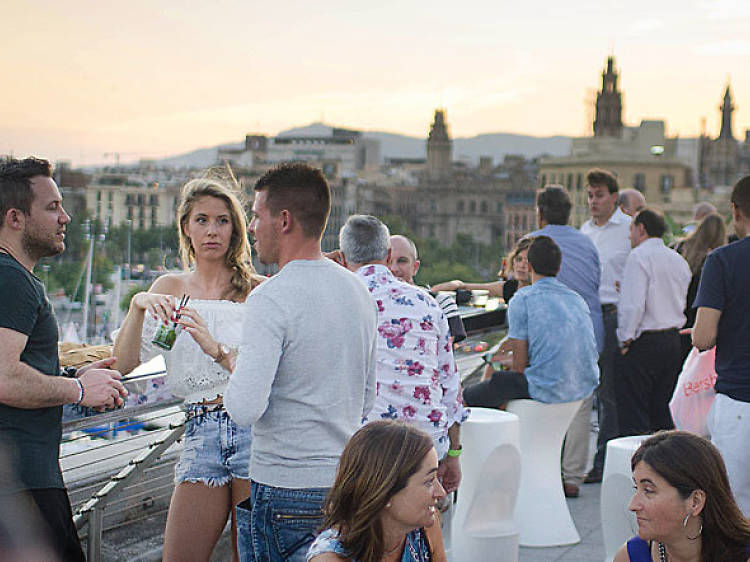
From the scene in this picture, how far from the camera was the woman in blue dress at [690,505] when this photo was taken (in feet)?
8.16

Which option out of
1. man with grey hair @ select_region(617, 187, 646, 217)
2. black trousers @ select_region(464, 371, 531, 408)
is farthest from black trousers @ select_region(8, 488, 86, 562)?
man with grey hair @ select_region(617, 187, 646, 217)

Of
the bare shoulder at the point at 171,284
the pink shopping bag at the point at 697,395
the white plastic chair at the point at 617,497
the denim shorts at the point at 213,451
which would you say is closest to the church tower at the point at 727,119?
the pink shopping bag at the point at 697,395

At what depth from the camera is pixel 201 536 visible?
9.00ft

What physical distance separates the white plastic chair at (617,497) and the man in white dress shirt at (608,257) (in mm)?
1831

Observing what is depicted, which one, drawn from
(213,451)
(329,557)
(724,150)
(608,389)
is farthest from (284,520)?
(724,150)

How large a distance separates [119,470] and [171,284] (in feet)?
2.49

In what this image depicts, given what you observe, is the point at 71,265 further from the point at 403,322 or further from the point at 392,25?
the point at 403,322

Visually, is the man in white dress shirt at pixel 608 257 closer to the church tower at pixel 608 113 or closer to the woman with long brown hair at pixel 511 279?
the woman with long brown hair at pixel 511 279

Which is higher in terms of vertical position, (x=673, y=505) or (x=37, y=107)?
(x=37, y=107)

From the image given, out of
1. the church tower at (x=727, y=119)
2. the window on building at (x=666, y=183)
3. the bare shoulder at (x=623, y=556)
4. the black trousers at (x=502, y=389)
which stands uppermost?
Result: the church tower at (x=727, y=119)

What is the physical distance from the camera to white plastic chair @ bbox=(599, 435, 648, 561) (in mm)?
3701

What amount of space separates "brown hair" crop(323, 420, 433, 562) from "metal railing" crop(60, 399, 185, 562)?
1004 millimetres

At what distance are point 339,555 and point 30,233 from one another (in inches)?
39.0

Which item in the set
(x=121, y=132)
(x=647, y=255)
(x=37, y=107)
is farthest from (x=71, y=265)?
(x=647, y=255)
